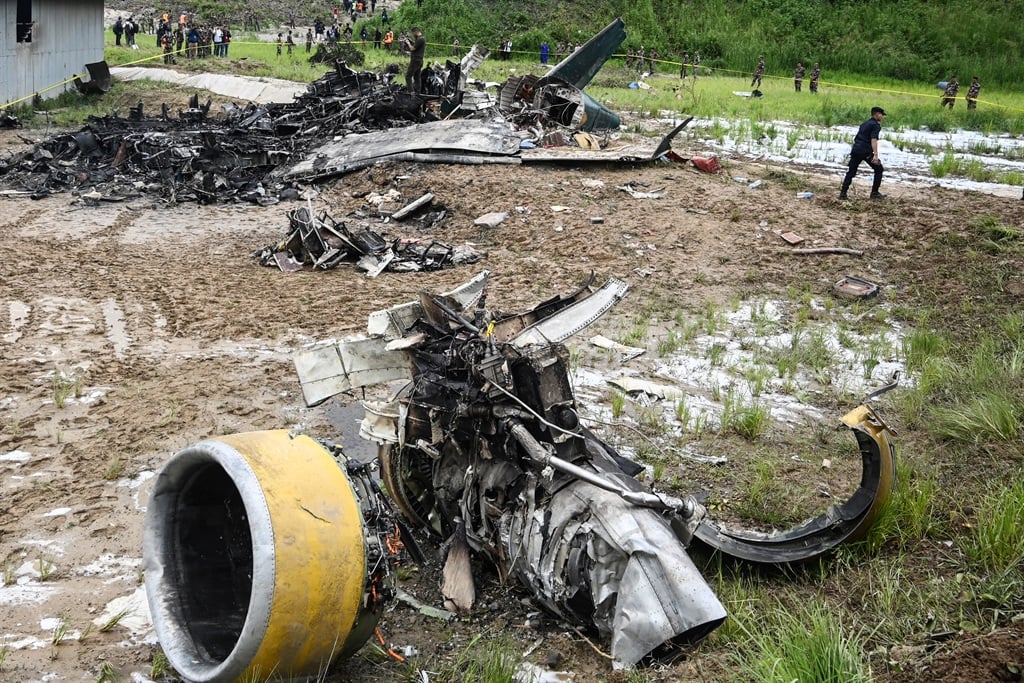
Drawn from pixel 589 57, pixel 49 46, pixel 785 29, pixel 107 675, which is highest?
pixel 785 29

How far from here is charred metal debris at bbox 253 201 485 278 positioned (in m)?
11.4

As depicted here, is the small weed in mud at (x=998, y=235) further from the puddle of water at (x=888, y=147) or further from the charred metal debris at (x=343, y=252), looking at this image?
the charred metal debris at (x=343, y=252)

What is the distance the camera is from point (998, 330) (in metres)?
8.62

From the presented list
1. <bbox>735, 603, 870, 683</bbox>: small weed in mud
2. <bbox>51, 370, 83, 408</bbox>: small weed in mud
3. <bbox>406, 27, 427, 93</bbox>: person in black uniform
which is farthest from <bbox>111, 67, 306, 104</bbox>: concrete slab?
<bbox>735, 603, 870, 683</bbox>: small weed in mud

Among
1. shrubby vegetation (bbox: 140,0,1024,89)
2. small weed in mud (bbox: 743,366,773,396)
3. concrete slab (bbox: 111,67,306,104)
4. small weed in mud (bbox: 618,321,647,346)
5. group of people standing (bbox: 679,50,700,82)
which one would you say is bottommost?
small weed in mud (bbox: 618,321,647,346)

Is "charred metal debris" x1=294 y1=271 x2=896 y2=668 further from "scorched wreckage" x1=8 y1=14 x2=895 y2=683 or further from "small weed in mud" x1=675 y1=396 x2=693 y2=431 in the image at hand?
"small weed in mud" x1=675 y1=396 x2=693 y2=431

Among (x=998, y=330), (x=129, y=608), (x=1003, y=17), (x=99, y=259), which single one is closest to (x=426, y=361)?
(x=129, y=608)

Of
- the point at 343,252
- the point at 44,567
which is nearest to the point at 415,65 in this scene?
the point at 343,252

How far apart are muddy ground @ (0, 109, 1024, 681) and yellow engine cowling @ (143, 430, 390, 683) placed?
424 mm

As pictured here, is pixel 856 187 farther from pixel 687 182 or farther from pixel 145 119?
pixel 145 119

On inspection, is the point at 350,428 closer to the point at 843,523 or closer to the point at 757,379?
the point at 757,379

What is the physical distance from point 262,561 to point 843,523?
3.07 m

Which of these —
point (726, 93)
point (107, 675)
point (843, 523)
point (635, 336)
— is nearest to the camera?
point (107, 675)

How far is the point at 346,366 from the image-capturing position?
4.82 meters
